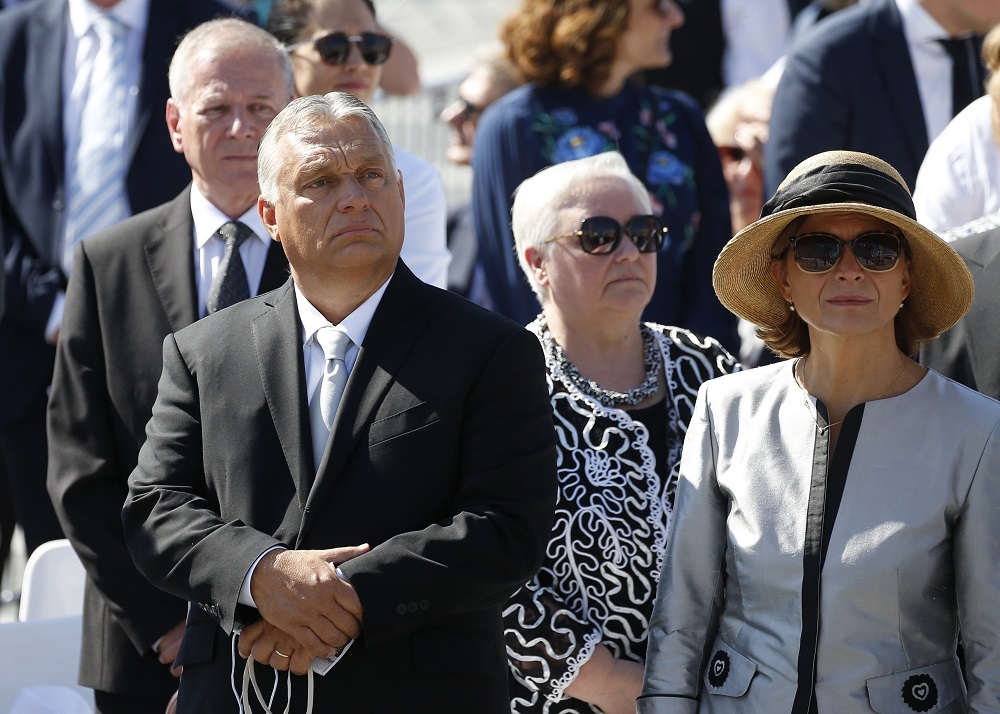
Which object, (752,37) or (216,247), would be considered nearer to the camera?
(216,247)

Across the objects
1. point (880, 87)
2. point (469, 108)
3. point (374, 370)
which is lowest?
point (374, 370)

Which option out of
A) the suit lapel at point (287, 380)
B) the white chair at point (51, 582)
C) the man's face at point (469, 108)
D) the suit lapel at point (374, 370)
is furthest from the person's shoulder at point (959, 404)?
the man's face at point (469, 108)

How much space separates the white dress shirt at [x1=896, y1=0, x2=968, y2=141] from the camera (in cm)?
527

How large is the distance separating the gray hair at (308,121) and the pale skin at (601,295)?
920 millimetres

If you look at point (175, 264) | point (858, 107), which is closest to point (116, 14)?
point (175, 264)

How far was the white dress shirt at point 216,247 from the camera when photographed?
387cm

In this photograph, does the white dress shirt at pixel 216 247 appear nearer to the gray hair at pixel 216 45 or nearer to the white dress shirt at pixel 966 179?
the gray hair at pixel 216 45

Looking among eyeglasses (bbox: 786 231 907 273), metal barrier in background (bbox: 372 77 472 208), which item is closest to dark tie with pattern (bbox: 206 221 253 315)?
eyeglasses (bbox: 786 231 907 273)

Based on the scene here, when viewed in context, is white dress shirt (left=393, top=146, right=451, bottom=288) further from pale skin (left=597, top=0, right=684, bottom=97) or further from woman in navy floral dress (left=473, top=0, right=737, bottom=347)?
pale skin (left=597, top=0, right=684, bottom=97)

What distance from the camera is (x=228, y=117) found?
13.2ft

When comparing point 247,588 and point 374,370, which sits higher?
point 374,370

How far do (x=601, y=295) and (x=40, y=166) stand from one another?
85.5 inches

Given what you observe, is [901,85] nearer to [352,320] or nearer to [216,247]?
[216,247]

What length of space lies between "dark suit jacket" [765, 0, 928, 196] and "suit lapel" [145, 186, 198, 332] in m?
2.34
